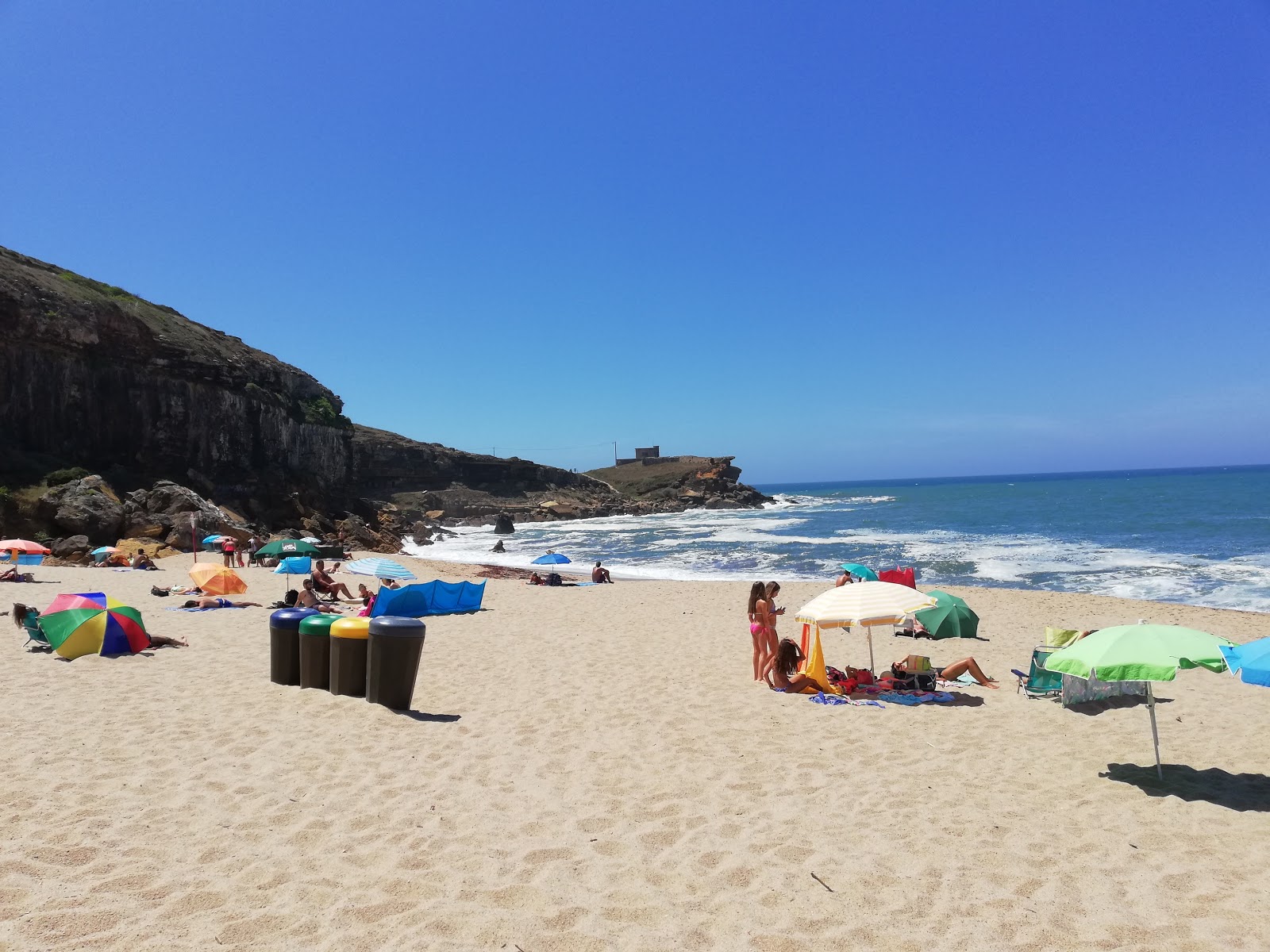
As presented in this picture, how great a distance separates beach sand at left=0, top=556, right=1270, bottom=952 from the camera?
365 cm

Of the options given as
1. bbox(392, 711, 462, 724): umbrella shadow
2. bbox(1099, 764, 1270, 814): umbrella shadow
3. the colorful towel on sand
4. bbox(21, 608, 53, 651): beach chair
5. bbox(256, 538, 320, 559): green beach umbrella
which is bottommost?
bbox(1099, 764, 1270, 814): umbrella shadow

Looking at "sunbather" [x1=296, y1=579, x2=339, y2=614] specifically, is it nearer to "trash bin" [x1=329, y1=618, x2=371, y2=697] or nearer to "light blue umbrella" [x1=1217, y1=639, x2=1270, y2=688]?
"trash bin" [x1=329, y1=618, x2=371, y2=697]

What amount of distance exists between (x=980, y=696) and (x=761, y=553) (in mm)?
25137

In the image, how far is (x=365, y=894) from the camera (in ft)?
12.6

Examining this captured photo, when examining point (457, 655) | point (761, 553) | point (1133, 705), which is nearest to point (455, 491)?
point (761, 553)

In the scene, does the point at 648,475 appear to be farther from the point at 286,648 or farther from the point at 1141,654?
the point at 1141,654

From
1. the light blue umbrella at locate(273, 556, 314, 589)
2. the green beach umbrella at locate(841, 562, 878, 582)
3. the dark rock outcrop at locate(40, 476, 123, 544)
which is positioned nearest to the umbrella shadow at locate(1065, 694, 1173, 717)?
the green beach umbrella at locate(841, 562, 878, 582)

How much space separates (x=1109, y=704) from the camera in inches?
313

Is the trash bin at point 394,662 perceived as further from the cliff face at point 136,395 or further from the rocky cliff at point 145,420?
the cliff face at point 136,395

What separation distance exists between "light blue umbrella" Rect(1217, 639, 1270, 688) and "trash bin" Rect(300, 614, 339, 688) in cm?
788

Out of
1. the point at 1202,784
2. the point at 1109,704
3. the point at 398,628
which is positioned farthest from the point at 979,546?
the point at 398,628

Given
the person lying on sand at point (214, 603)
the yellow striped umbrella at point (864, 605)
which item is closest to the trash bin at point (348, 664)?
the yellow striped umbrella at point (864, 605)

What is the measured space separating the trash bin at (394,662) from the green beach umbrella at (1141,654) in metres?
5.54

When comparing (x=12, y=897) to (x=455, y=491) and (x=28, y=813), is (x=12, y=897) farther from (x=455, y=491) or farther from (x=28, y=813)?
(x=455, y=491)
